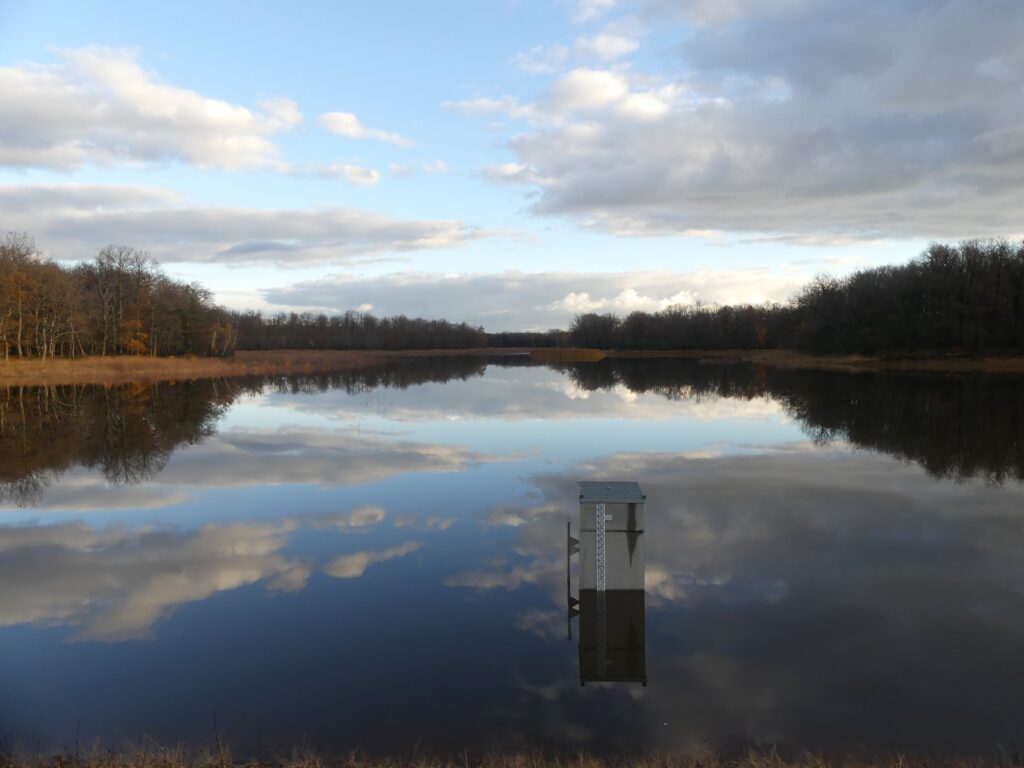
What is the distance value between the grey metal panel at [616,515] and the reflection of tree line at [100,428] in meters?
10.8

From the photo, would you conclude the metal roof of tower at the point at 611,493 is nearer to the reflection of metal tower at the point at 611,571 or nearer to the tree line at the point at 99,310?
the reflection of metal tower at the point at 611,571

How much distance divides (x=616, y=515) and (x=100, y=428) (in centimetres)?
1968

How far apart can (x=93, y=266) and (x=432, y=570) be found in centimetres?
6055

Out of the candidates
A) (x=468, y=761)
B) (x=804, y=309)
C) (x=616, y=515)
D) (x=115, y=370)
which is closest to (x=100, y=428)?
(x=616, y=515)

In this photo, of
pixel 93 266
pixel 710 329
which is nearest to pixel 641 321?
pixel 710 329

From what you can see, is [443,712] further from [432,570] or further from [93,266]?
[93,266]

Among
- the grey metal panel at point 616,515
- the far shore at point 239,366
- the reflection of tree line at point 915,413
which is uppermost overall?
the far shore at point 239,366

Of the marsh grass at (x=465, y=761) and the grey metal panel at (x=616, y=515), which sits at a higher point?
the grey metal panel at (x=616, y=515)

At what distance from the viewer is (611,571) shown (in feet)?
21.8

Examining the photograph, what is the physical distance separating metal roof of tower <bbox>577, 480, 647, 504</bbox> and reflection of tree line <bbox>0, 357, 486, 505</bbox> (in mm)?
10665

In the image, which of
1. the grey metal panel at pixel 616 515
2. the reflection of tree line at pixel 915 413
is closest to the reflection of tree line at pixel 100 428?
the grey metal panel at pixel 616 515

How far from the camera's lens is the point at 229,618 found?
6844 mm

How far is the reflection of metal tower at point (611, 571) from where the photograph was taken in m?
6.28

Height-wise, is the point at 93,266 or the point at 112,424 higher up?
the point at 93,266
